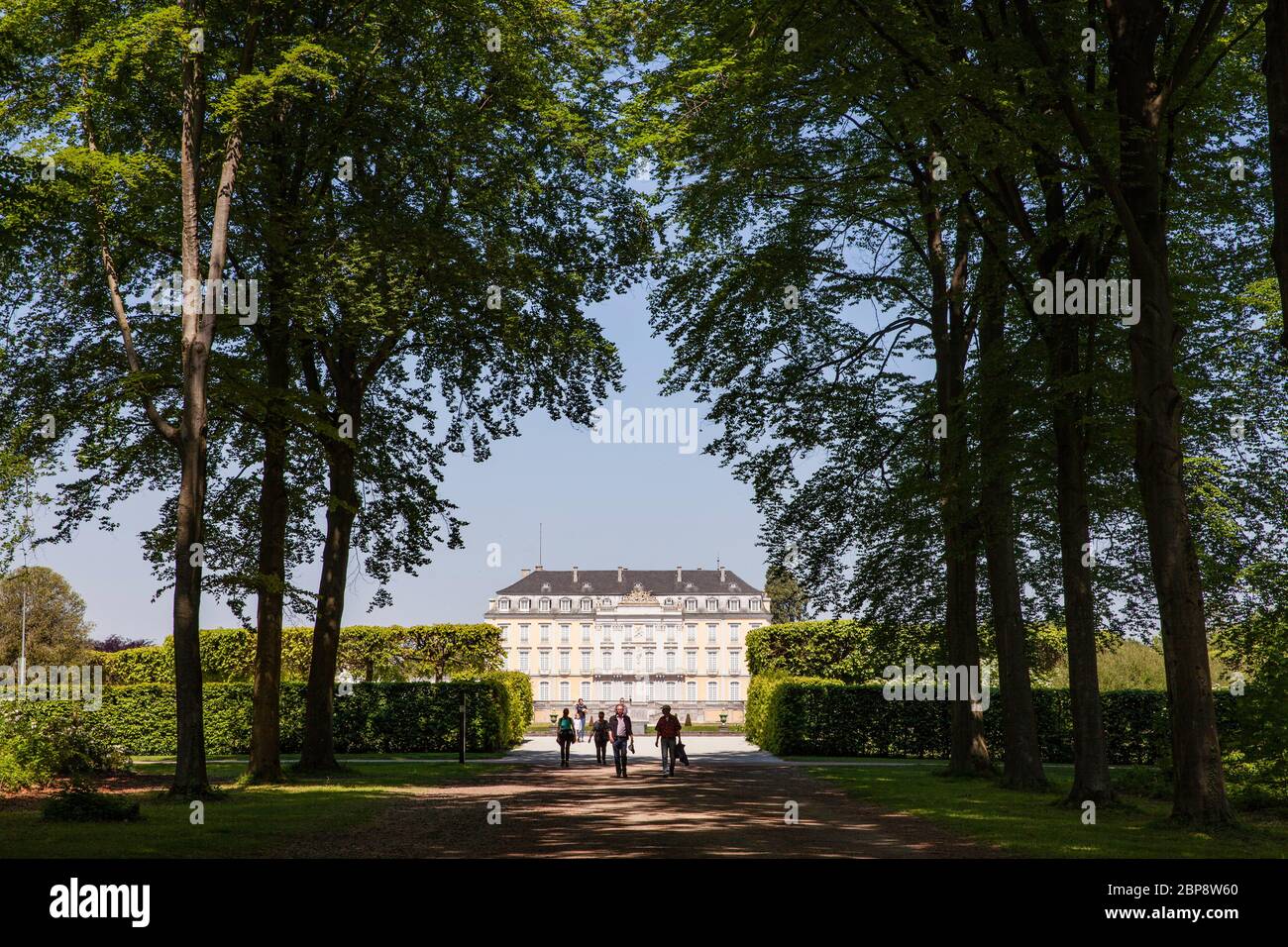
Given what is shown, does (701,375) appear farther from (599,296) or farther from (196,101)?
(196,101)

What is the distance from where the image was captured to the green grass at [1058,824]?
12.4m

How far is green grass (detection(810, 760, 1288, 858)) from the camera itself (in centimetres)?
1243

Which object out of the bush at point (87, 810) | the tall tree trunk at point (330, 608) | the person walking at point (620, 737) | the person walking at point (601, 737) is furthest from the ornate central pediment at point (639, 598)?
the bush at point (87, 810)

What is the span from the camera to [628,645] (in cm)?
9950

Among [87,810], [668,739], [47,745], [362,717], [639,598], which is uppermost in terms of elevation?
[639,598]

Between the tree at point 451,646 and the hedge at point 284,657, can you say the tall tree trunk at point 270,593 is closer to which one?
the hedge at point 284,657

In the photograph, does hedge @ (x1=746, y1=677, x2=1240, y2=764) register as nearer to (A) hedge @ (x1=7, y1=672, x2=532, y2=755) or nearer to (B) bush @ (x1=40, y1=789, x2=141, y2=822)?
(A) hedge @ (x1=7, y1=672, x2=532, y2=755)

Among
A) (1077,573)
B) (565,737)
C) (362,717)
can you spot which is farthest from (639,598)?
(1077,573)

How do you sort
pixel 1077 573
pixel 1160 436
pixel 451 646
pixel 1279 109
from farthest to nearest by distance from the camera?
pixel 451 646, pixel 1077 573, pixel 1160 436, pixel 1279 109

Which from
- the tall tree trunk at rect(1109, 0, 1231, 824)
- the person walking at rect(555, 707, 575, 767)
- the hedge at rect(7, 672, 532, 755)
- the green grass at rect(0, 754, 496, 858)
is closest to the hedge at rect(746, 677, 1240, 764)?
the person walking at rect(555, 707, 575, 767)

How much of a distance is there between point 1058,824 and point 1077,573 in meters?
4.34

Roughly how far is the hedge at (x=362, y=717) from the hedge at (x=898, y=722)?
10.2m

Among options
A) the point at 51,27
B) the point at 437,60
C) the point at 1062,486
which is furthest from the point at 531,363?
the point at 1062,486

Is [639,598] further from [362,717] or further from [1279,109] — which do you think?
[1279,109]
